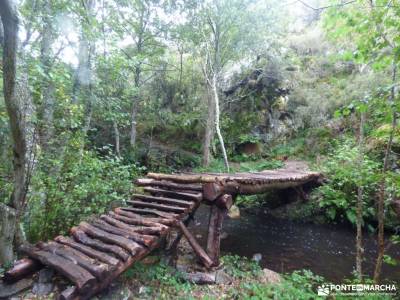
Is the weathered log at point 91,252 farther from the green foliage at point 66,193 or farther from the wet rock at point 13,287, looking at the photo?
the green foliage at point 66,193

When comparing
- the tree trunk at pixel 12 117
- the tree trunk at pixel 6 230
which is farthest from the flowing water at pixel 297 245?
the tree trunk at pixel 12 117

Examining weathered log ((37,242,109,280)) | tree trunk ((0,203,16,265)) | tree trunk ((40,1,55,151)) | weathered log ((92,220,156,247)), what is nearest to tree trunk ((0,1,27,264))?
tree trunk ((0,203,16,265))

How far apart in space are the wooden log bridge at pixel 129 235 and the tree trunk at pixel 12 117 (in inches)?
19.7

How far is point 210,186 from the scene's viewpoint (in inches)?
192

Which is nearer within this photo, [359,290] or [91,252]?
[91,252]

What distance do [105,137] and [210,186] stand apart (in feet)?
39.4

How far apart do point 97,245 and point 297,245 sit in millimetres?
5648

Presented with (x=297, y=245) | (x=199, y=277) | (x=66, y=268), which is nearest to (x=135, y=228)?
(x=66, y=268)

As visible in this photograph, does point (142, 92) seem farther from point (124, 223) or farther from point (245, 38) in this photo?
point (124, 223)

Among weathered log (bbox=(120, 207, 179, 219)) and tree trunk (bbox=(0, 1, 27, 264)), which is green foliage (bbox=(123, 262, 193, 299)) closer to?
weathered log (bbox=(120, 207, 179, 219))

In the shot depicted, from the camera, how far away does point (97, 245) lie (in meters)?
3.63

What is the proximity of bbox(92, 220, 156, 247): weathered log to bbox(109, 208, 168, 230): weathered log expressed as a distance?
27 cm

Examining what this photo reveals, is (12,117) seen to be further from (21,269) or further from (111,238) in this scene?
(111,238)

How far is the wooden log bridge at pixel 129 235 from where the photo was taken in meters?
3.15
